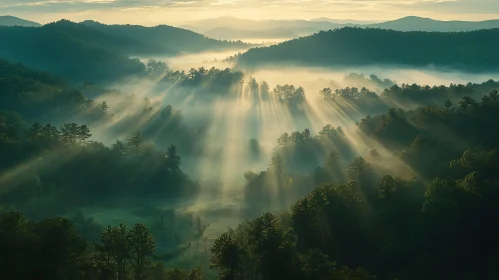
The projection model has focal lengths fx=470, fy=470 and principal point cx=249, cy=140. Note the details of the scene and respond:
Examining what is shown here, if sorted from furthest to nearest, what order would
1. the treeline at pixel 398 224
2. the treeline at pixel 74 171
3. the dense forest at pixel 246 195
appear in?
the treeline at pixel 74 171 < the treeline at pixel 398 224 < the dense forest at pixel 246 195

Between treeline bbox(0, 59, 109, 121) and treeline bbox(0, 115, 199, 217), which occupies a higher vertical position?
treeline bbox(0, 59, 109, 121)

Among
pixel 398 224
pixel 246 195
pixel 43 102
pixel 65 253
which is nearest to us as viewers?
pixel 65 253

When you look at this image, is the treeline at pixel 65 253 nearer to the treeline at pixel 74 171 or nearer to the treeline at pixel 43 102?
the treeline at pixel 74 171

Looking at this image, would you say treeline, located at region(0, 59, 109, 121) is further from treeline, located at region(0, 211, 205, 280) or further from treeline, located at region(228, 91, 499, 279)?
treeline, located at region(0, 211, 205, 280)

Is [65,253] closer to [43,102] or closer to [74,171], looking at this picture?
[74,171]

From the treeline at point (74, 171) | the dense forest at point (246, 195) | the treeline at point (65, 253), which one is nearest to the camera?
the treeline at point (65, 253)

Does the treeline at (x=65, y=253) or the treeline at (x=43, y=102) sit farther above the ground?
the treeline at (x=43, y=102)

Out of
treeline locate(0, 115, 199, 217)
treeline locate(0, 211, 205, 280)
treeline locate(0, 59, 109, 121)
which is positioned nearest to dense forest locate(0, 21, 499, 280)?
treeline locate(0, 211, 205, 280)

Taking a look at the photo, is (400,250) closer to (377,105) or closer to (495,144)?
(495,144)

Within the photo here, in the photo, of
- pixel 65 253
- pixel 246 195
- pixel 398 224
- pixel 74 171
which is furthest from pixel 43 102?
pixel 398 224

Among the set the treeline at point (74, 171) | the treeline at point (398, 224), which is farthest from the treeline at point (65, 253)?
the treeline at point (74, 171)
